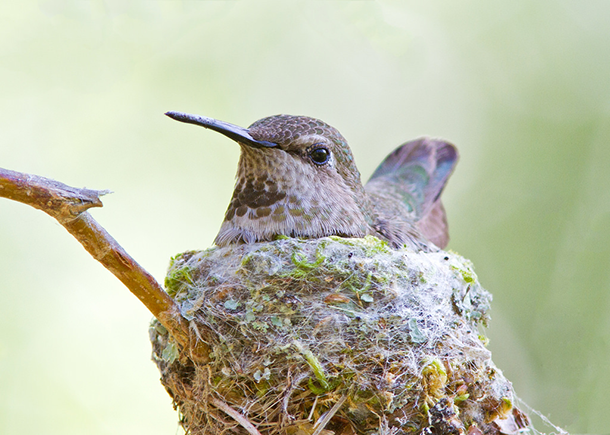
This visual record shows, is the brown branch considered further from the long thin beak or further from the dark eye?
the dark eye

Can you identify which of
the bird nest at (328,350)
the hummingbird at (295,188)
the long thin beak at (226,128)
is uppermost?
the long thin beak at (226,128)

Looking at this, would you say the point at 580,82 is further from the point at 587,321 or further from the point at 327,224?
the point at 327,224

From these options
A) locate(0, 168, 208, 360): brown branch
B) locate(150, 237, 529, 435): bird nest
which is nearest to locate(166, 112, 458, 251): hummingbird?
locate(150, 237, 529, 435): bird nest

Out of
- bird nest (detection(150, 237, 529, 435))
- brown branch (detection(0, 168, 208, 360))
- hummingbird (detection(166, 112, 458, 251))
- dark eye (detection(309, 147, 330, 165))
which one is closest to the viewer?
brown branch (detection(0, 168, 208, 360))

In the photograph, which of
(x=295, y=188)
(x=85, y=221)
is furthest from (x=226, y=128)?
(x=85, y=221)

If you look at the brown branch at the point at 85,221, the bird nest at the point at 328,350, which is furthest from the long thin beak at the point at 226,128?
the brown branch at the point at 85,221

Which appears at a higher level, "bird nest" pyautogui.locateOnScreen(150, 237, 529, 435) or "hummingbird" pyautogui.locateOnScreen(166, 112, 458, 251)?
"hummingbird" pyautogui.locateOnScreen(166, 112, 458, 251)

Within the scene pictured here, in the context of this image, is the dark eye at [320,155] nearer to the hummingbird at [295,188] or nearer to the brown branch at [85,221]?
the hummingbird at [295,188]
